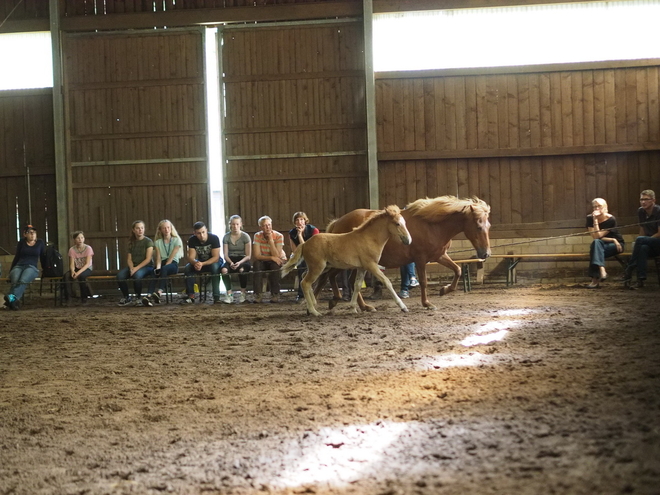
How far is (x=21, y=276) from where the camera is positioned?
11086 millimetres

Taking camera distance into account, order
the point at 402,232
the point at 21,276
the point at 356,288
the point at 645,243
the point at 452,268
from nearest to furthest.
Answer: the point at 402,232
the point at 356,288
the point at 452,268
the point at 645,243
the point at 21,276

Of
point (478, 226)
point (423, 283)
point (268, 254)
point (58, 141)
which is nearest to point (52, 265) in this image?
point (58, 141)

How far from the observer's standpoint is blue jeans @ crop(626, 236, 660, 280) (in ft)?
32.1

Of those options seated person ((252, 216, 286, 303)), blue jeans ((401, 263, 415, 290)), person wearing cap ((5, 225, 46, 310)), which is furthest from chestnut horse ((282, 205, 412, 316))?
person wearing cap ((5, 225, 46, 310))

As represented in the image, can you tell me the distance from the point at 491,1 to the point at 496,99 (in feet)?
5.43

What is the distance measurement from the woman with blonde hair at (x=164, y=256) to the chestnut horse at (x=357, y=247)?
3.43 meters

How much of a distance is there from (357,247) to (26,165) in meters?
8.23

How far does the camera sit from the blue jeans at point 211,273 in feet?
35.6

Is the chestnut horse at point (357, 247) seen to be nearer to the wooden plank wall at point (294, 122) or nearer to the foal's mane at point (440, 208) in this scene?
the foal's mane at point (440, 208)

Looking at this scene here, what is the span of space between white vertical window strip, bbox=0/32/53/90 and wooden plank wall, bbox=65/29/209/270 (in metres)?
0.50

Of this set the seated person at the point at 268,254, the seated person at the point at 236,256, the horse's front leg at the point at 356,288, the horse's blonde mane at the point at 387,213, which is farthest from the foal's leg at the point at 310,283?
the seated person at the point at 236,256

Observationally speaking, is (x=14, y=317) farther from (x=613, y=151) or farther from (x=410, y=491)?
(x=613, y=151)

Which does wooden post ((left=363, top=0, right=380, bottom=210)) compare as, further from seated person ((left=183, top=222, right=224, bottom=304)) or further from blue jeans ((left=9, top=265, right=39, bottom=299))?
blue jeans ((left=9, top=265, right=39, bottom=299))

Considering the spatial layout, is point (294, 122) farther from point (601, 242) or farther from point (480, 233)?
point (601, 242)
